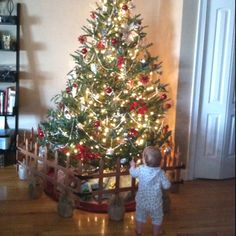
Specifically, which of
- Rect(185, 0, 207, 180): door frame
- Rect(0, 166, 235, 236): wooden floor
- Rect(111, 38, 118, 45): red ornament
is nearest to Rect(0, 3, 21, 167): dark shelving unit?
Rect(0, 166, 235, 236): wooden floor

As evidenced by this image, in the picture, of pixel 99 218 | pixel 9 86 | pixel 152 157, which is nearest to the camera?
pixel 152 157

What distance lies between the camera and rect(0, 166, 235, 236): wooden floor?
2949 mm

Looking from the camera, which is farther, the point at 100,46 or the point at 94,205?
the point at 100,46

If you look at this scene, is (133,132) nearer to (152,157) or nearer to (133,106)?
(133,106)

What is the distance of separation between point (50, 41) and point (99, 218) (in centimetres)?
219

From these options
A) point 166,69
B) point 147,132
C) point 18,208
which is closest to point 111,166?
point 147,132

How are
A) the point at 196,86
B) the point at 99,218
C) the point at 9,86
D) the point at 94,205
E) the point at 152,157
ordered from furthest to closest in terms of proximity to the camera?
the point at 9,86
the point at 196,86
the point at 94,205
the point at 99,218
the point at 152,157

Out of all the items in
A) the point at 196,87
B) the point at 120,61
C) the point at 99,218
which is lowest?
the point at 99,218

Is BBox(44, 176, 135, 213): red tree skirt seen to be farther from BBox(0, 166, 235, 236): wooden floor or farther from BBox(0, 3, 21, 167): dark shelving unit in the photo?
BBox(0, 3, 21, 167): dark shelving unit

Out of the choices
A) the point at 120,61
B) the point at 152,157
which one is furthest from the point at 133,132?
the point at 152,157

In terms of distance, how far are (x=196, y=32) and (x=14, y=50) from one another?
1.91 metres

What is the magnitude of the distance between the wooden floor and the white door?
37 centimetres

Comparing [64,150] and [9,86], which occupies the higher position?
[9,86]

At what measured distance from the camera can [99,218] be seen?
3.16 meters
